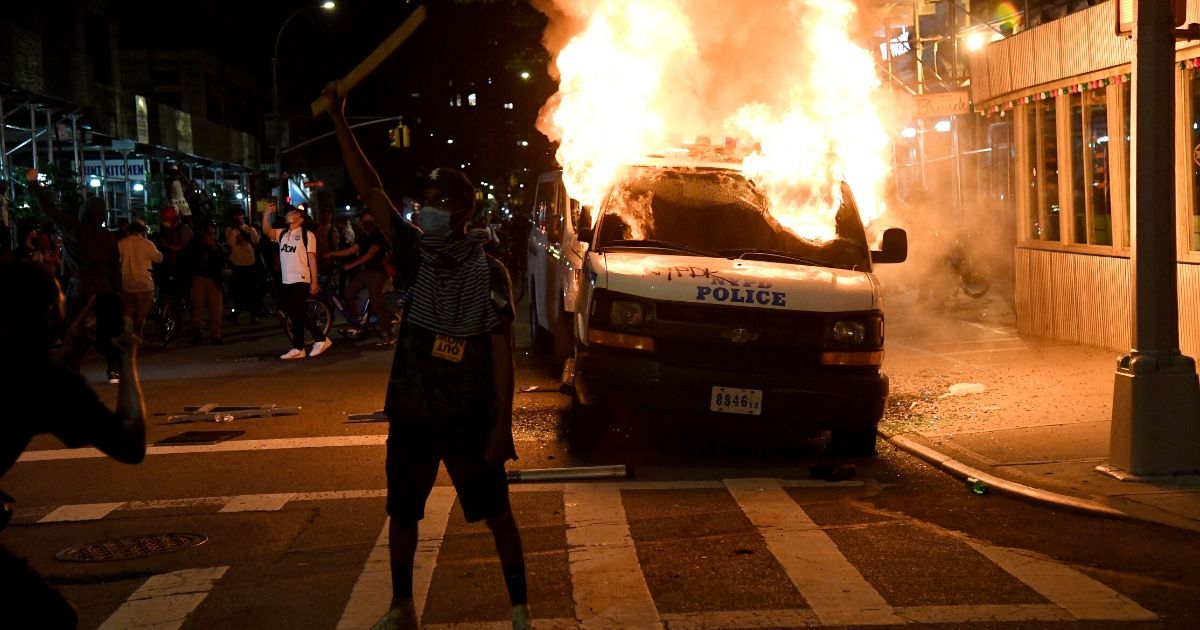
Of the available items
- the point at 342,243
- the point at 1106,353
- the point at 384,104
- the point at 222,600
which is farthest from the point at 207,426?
the point at 384,104

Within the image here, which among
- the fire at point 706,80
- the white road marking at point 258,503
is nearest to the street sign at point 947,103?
the fire at point 706,80

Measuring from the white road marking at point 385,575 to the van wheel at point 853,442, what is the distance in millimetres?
2937

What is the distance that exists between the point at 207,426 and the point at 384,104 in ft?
264

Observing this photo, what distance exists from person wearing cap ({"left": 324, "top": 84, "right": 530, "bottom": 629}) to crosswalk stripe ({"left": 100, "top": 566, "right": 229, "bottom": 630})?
111cm

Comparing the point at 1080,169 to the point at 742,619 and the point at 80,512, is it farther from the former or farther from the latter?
the point at 80,512

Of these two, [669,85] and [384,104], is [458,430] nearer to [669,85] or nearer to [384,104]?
[669,85]

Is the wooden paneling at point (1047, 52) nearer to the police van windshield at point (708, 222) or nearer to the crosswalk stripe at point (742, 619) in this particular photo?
the police van windshield at point (708, 222)

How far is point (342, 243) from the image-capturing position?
1209 inches

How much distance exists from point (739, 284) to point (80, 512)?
4.31 m

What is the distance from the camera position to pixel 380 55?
5672 mm

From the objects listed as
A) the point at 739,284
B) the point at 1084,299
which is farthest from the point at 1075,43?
the point at 739,284

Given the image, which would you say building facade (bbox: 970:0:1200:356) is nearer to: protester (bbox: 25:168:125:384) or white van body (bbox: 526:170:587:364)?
white van body (bbox: 526:170:587:364)

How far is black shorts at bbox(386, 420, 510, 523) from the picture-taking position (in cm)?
500

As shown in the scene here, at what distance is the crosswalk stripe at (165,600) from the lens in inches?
217
